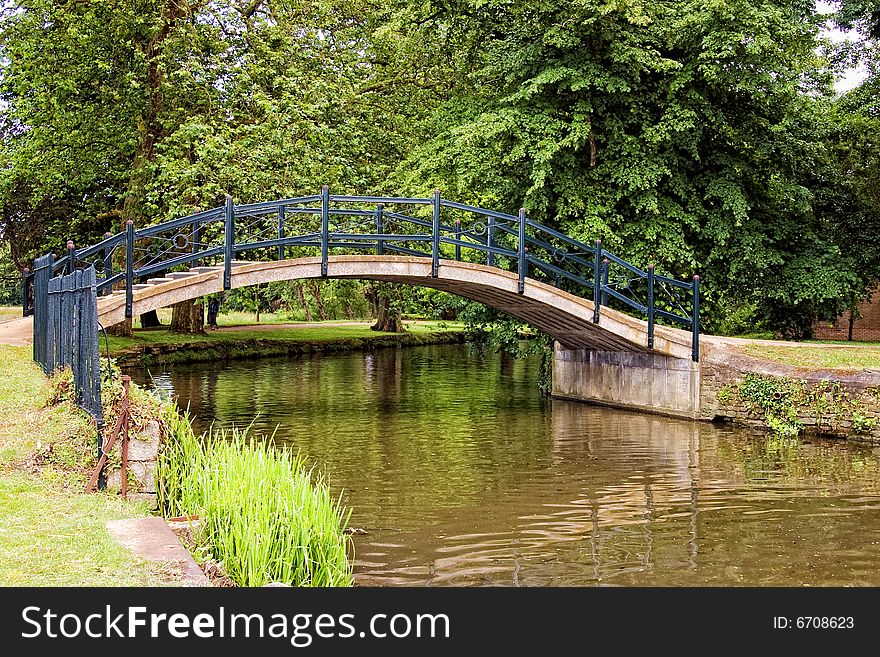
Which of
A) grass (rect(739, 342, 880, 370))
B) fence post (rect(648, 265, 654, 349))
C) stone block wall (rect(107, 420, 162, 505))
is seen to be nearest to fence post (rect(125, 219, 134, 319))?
stone block wall (rect(107, 420, 162, 505))

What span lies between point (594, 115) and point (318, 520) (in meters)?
14.5

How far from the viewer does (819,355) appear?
15805mm

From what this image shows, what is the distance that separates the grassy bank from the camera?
25766mm

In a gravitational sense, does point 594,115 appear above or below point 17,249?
above

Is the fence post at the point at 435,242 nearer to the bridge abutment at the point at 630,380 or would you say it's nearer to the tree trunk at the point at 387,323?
the bridge abutment at the point at 630,380

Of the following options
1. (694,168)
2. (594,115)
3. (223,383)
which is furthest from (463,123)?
(223,383)

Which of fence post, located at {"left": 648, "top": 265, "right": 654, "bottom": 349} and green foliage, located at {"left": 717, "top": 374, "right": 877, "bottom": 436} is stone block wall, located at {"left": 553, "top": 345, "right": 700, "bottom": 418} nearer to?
fence post, located at {"left": 648, "top": 265, "right": 654, "bottom": 349}

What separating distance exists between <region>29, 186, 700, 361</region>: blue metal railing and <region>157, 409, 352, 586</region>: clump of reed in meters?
6.12

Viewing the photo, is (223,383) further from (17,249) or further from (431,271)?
(17,249)

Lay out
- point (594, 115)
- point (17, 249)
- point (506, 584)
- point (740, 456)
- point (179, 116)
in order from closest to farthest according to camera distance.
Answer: point (506, 584), point (740, 456), point (594, 115), point (179, 116), point (17, 249)

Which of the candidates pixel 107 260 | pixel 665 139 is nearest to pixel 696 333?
pixel 665 139

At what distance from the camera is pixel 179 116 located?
78.4 ft

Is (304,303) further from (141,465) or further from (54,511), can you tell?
(54,511)

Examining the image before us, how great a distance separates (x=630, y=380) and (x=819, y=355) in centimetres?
363
